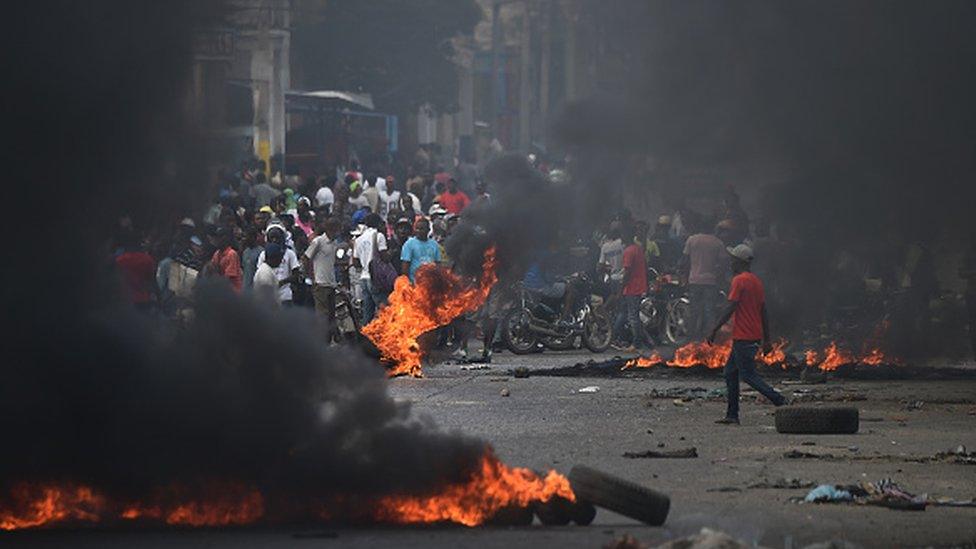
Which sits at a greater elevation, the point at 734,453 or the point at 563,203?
the point at 563,203

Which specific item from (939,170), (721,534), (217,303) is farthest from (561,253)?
(721,534)

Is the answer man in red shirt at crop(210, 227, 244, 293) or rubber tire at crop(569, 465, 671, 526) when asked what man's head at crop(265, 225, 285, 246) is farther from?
rubber tire at crop(569, 465, 671, 526)

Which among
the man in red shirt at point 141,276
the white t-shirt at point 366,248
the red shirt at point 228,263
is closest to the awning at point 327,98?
the white t-shirt at point 366,248

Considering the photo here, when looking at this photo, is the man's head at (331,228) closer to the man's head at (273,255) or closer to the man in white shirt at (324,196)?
the man's head at (273,255)

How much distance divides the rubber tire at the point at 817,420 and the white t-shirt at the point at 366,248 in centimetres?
952

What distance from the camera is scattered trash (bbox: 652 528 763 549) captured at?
9.11m

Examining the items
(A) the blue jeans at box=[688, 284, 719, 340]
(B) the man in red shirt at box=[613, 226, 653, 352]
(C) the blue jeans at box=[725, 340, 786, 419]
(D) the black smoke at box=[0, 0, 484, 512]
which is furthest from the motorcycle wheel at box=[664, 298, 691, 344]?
(D) the black smoke at box=[0, 0, 484, 512]

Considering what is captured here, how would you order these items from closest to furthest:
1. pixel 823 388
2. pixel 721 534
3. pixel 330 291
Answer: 1. pixel 721 534
2. pixel 823 388
3. pixel 330 291

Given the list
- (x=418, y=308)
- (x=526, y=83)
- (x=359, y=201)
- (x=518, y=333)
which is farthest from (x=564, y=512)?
(x=526, y=83)

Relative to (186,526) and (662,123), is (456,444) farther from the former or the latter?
(662,123)

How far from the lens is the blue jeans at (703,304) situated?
84.2 feet

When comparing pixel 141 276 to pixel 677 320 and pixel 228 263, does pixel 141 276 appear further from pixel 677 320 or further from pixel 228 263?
pixel 677 320

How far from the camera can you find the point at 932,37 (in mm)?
21438

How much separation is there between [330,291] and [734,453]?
Answer: 9262 millimetres
